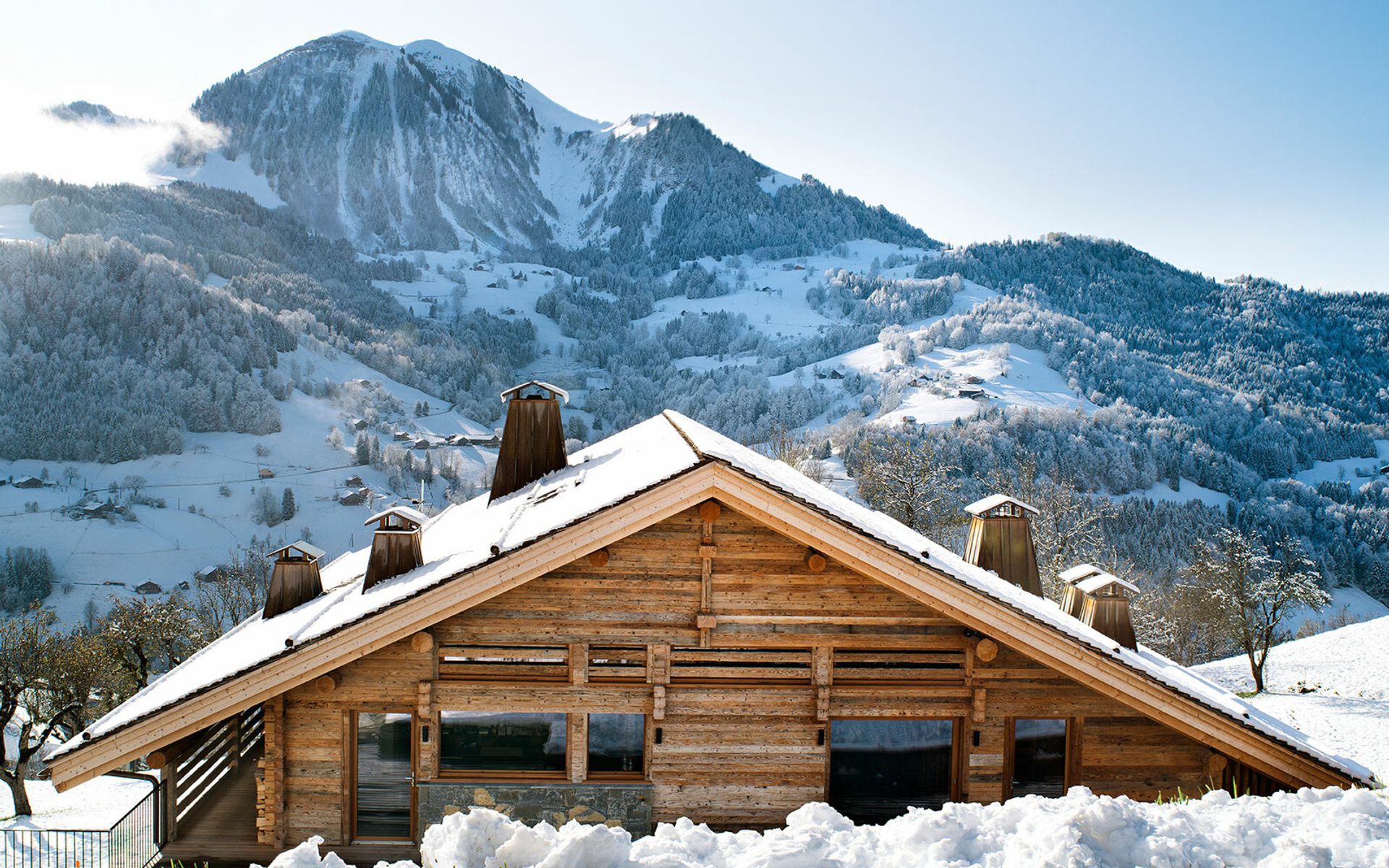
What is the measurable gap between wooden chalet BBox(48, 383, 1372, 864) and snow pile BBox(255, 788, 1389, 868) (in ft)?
15.7

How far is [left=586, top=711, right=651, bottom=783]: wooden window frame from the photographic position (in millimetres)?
9648

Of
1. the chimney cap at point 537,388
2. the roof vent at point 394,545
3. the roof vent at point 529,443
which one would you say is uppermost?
the chimney cap at point 537,388

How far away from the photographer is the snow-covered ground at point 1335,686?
2364 cm

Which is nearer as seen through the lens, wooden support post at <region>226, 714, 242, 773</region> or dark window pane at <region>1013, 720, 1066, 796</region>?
dark window pane at <region>1013, 720, 1066, 796</region>

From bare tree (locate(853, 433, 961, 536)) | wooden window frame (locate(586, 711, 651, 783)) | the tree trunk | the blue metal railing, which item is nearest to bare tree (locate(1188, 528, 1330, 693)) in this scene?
bare tree (locate(853, 433, 961, 536))

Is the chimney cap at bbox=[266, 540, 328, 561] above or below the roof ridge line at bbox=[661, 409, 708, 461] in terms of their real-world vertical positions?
below

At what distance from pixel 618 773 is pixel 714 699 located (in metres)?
1.44

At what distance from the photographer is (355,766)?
955 cm

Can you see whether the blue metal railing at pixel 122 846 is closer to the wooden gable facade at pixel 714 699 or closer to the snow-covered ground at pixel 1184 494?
the wooden gable facade at pixel 714 699

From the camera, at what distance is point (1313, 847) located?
12.5 feet

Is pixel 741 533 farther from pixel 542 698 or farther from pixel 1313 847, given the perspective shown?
pixel 1313 847

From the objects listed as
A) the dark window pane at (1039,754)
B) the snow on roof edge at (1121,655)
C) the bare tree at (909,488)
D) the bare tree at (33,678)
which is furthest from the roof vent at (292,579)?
the bare tree at (909,488)

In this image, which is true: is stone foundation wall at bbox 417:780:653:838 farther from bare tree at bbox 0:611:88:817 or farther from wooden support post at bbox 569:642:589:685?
bare tree at bbox 0:611:88:817

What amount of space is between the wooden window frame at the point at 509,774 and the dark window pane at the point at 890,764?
10.5 ft
